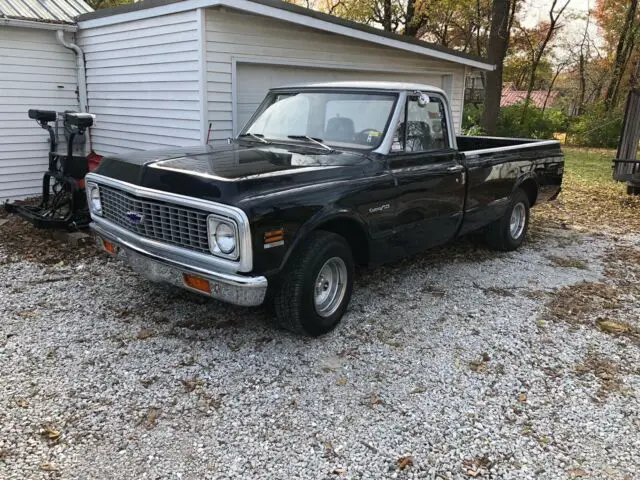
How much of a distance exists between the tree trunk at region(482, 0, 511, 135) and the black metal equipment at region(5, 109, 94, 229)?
12629mm

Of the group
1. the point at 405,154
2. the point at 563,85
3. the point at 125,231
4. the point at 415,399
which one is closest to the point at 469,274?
the point at 405,154

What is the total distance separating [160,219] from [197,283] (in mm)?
585

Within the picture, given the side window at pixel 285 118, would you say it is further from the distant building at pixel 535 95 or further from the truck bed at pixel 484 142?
the distant building at pixel 535 95

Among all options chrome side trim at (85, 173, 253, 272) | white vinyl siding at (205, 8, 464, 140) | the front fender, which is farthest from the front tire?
white vinyl siding at (205, 8, 464, 140)

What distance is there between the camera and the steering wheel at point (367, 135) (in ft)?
15.5

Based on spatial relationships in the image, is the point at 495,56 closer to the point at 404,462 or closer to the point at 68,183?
the point at 68,183

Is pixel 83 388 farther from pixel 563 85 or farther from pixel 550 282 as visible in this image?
pixel 563 85

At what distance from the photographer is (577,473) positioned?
9.44ft

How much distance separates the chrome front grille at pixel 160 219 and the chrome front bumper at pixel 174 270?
0.09m

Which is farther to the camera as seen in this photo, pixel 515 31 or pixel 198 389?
A: pixel 515 31

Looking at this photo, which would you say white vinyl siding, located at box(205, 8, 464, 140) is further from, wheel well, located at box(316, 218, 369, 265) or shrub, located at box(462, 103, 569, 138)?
shrub, located at box(462, 103, 569, 138)

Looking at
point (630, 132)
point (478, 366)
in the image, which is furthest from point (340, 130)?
point (630, 132)

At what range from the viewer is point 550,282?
5738 millimetres

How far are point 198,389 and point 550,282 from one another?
3.95 m
